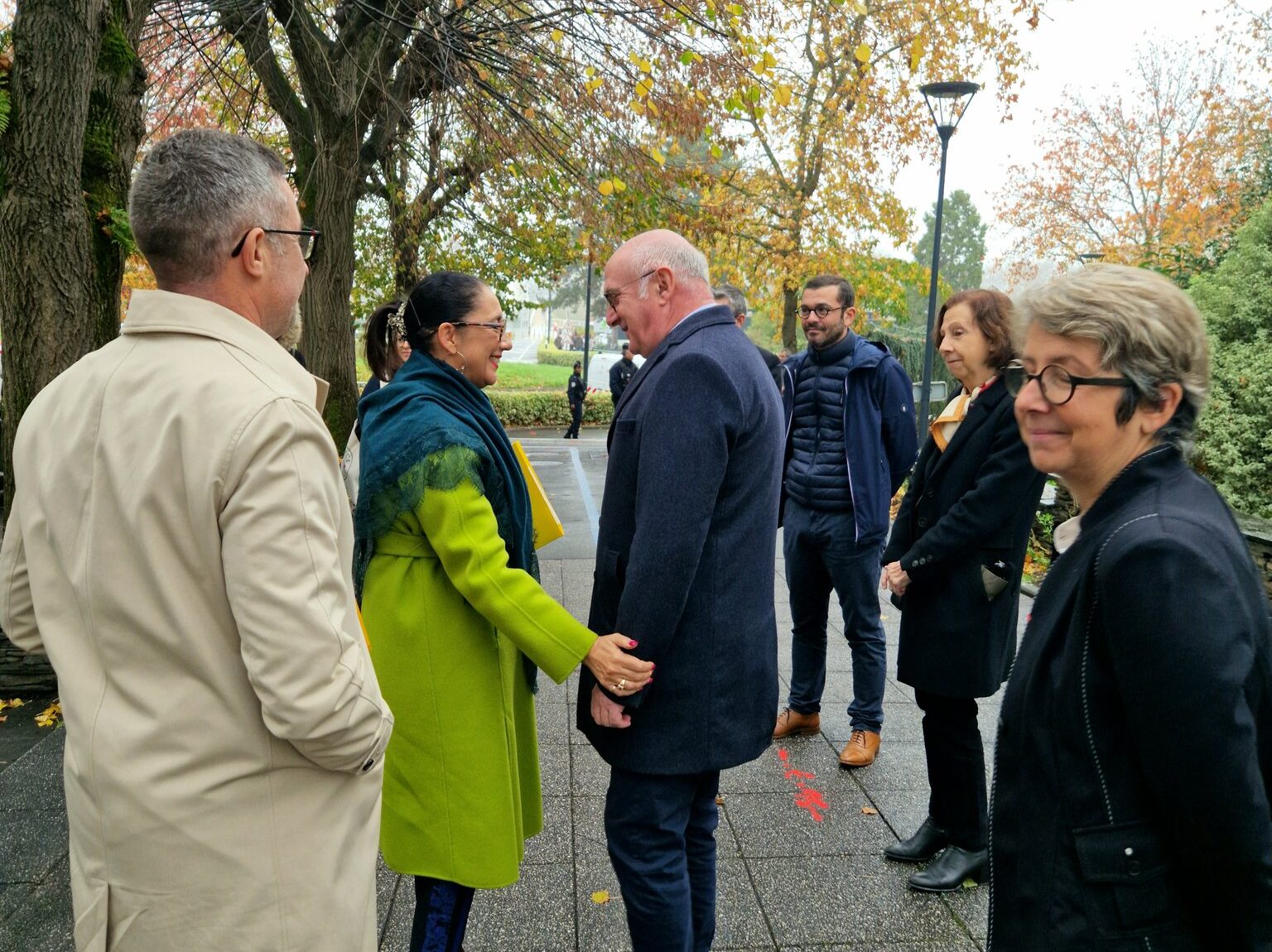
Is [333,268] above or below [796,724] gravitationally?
above

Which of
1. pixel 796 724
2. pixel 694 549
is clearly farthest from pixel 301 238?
pixel 796 724

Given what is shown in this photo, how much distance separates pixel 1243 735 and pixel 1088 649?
21 centimetres

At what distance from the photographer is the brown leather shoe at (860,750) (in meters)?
4.04

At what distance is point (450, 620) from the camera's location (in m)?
2.30

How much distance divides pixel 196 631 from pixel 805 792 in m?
2.94

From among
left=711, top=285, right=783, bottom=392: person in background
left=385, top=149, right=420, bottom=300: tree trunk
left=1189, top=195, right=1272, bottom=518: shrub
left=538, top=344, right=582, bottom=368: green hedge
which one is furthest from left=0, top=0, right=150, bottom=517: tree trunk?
left=538, top=344, right=582, bottom=368: green hedge

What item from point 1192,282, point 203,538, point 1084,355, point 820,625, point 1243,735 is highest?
point 1192,282

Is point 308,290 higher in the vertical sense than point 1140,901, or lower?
higher

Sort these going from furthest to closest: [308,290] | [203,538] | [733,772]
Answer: [308,290] → [733,772] → [203,538]

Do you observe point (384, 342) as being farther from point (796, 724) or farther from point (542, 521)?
point (796, 724)

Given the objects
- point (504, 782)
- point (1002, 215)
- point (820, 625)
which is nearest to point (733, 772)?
point (820, 625)

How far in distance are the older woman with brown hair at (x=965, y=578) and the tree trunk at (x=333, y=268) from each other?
Result: 20.4ft

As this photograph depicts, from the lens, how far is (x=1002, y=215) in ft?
113

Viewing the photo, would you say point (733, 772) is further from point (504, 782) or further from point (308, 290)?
point (308, 290)
